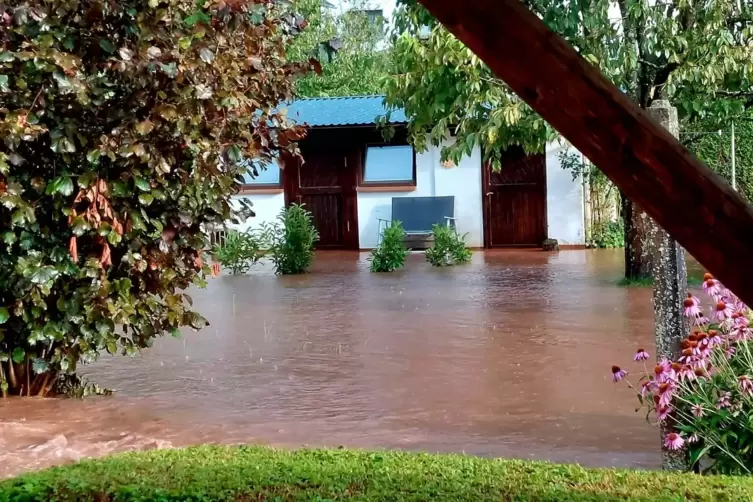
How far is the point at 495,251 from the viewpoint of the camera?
16328 mm

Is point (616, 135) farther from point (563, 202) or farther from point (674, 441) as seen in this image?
point (563, 202)

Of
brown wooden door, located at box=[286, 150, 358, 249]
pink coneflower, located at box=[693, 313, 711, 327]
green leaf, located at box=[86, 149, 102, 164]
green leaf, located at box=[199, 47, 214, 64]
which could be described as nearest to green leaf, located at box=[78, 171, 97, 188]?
green leaf, located at box=[86, 149, 102, 164]

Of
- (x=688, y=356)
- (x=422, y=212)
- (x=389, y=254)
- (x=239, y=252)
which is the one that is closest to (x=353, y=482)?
(x=688, y=356)

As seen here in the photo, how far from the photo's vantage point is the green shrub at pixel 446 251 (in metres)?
14.2

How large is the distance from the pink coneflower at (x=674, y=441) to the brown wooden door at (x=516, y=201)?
514 inches

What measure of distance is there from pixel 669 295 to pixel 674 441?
64 cm

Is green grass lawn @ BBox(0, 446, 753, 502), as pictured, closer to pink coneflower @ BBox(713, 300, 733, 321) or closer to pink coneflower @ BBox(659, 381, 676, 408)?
pink coneflower @ BBox(659, 381, 676, 408)

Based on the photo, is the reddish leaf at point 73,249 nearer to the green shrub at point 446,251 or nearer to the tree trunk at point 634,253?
the tree trunk at point 634,253

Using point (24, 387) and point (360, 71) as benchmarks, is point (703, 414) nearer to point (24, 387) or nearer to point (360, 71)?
point (24, 387)

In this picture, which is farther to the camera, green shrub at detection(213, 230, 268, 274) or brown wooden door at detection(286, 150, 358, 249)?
brown wooden door at detection(286, 150, 358, 249)

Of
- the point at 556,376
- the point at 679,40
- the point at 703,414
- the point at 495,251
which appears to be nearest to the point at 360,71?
the point at 495,251

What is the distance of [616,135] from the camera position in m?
1.70

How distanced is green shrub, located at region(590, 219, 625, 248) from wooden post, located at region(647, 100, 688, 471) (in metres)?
12.8

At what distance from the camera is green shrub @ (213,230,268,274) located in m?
14.0
